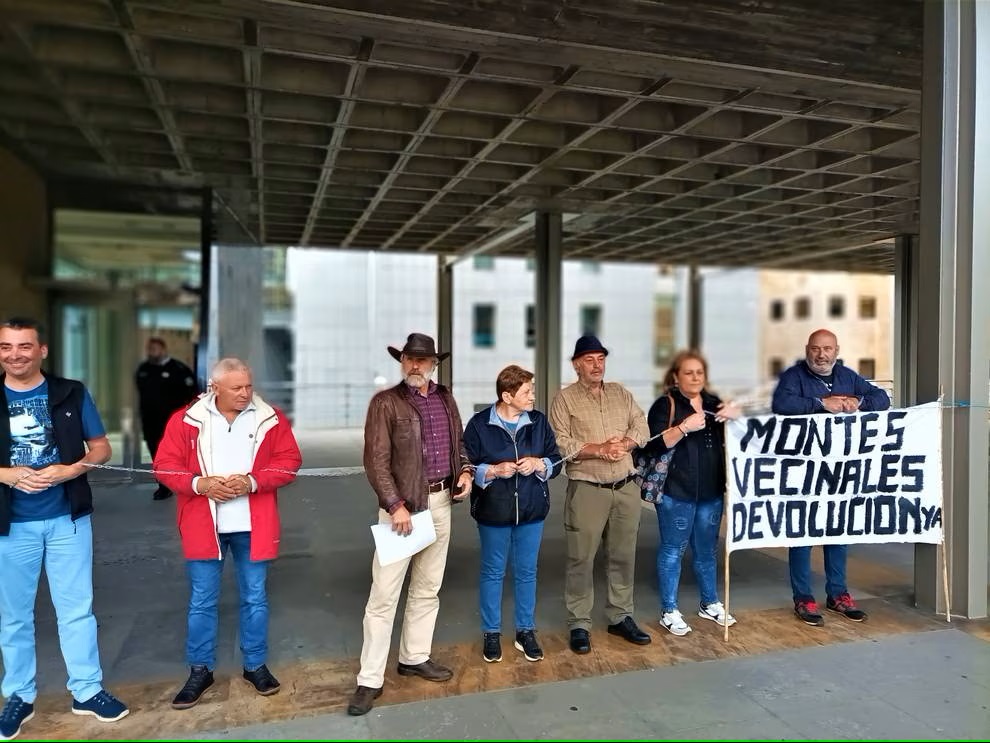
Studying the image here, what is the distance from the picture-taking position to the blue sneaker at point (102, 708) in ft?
11.1

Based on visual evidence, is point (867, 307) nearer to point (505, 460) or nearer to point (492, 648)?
point (505, 460)

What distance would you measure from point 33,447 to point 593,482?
2.90 metres

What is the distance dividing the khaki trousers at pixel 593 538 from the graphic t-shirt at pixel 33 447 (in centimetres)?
268

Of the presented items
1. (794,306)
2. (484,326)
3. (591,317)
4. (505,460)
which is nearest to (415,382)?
(505,460)

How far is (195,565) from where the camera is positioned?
3537mm

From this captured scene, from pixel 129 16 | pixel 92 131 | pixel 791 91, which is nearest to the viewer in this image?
pixel 129 16

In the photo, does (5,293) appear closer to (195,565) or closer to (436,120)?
(436,120)

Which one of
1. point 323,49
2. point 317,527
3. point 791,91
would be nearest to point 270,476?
point 317,527

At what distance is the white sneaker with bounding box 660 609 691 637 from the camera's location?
14.6 ft

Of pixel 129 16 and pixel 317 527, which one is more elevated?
pixel 129 16

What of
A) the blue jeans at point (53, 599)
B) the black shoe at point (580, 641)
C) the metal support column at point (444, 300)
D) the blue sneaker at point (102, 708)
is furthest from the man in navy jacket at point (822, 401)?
the metal support column at point (444, 300)

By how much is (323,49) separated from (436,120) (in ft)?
5.87

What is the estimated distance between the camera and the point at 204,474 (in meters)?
3.52

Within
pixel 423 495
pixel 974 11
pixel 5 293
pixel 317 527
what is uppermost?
pixel 974 11
